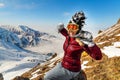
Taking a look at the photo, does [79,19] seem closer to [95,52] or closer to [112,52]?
[95,52]

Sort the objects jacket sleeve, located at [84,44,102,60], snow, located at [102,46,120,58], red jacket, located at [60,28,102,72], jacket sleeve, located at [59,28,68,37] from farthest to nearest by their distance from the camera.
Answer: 1. snow, located at [102,46,120,58]
2. jacket sleeve, located at [59,28,68,37]
3. red jacket, located at [60,28,102,72]
4. jacket sleeve, located at [84,44,102,60]

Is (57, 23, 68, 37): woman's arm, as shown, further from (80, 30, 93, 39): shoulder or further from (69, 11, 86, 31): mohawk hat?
(80, 30, 93, 39): shoulder

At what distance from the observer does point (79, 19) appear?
8328 mm

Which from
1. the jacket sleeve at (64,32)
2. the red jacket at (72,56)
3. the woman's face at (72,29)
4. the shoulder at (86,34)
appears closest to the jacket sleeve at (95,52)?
the shoulder at (86,34)

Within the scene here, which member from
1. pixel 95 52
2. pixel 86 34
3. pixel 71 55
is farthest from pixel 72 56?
pixel 95 52

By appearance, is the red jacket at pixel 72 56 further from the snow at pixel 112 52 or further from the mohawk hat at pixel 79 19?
the snow at pixel 112 52

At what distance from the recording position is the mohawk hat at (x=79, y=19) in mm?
8273

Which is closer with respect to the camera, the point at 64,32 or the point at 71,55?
the point at 71,55

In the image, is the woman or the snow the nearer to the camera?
the woman

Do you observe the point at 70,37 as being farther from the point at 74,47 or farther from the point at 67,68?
the point at 67,68

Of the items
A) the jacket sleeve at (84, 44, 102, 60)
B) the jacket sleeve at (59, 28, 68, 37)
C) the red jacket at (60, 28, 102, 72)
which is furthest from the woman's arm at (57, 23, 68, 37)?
the jacket sleeve at (84, 44, 102, 60)

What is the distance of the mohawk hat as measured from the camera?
8273 mm

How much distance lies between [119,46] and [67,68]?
2089 cm

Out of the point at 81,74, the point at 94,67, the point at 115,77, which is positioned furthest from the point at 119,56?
the point at 81,74
